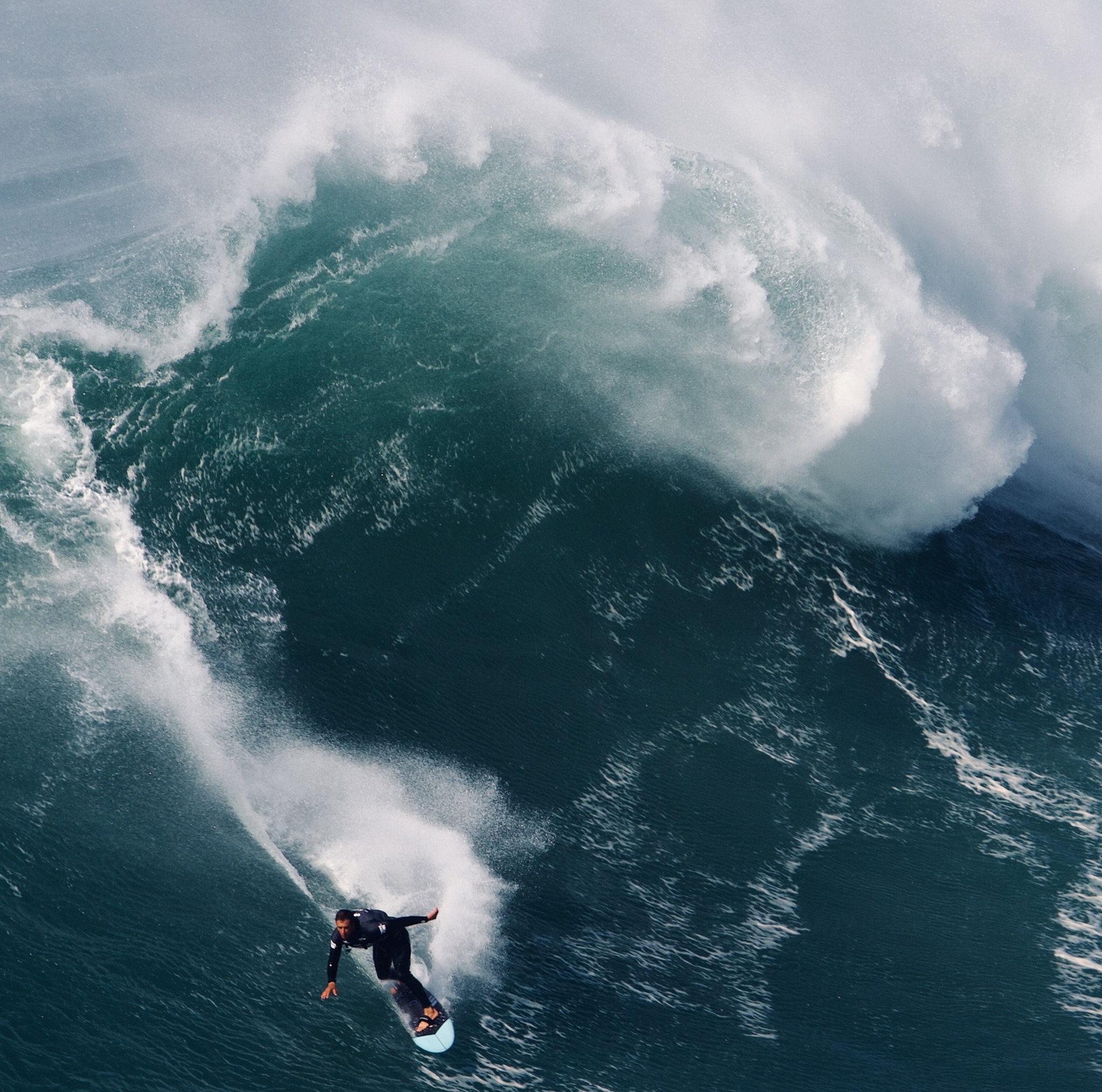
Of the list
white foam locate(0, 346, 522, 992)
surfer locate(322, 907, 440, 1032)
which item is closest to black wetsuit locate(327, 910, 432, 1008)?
surfer locate(322, 907, 440, 1032)

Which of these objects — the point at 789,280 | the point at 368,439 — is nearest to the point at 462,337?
the point at 368,439

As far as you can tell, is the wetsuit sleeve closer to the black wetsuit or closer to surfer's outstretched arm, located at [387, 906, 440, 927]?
the black wetsuit

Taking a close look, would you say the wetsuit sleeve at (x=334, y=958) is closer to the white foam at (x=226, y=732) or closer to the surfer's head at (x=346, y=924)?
the surfer's head at (x=346, y=924)

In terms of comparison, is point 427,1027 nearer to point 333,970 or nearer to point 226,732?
point 333,970

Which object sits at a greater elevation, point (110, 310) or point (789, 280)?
point (789, 280)

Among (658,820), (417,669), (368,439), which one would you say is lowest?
(658,820)

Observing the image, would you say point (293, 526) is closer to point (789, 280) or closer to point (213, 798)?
point (213, 798)

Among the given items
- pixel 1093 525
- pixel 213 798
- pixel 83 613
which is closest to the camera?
pixel 213 798
